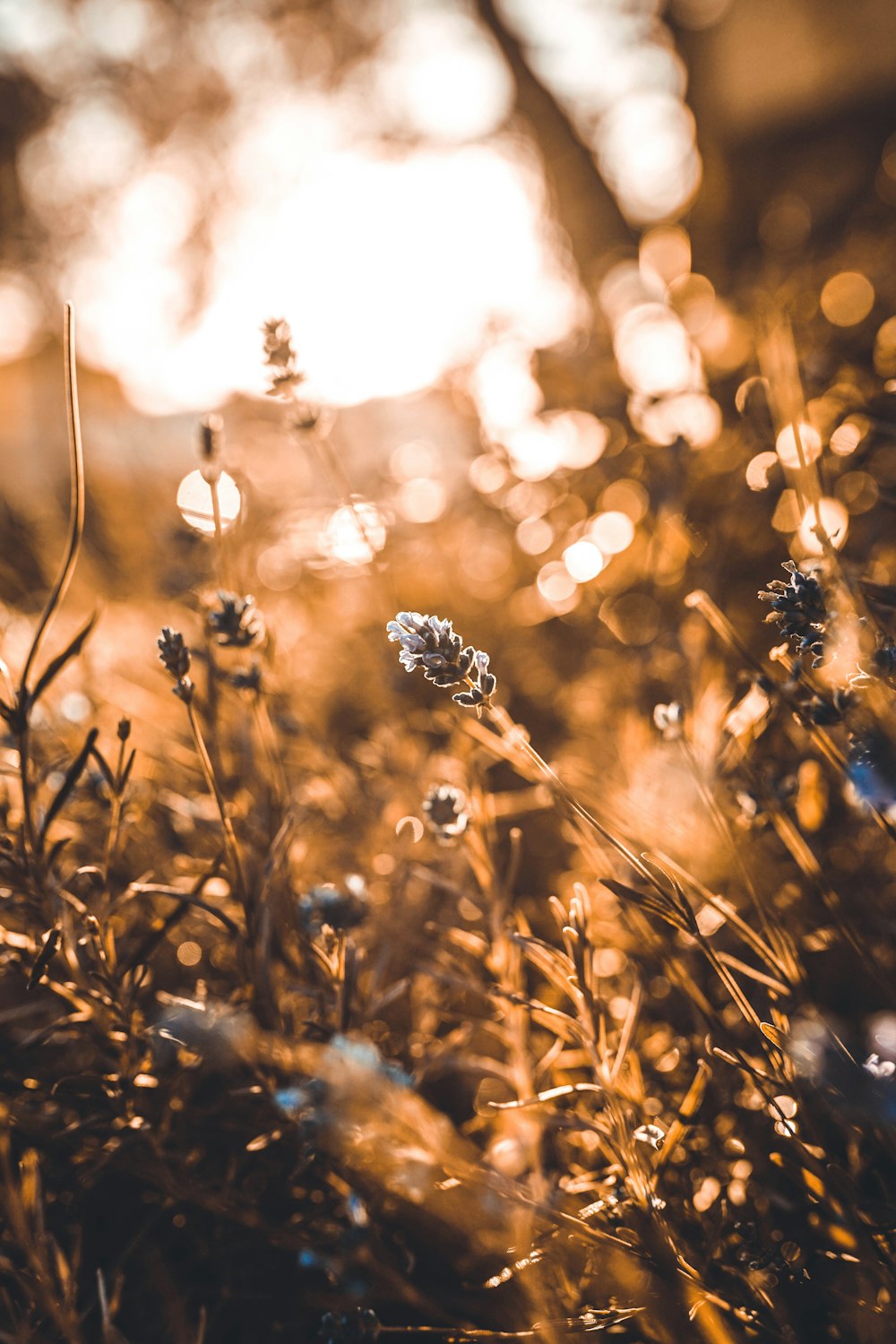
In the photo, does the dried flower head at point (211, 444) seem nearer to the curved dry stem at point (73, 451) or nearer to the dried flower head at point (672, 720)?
the curved dry stem at point (73, 451)

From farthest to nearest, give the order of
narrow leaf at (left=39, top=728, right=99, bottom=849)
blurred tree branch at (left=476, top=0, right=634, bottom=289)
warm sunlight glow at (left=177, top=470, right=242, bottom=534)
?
1. blurred tree branch at (left=476, top=0, right=634, bottom=289)
2. warm sunlight glow at (left=177, top=470, right=242, bottom=534)
3. narrow leaf at (left=39, top=728, right=99, bottom=849)

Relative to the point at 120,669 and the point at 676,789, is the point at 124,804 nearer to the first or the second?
the point at 676,789

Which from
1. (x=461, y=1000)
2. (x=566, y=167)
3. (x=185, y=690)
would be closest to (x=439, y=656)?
(x=185, y=690)

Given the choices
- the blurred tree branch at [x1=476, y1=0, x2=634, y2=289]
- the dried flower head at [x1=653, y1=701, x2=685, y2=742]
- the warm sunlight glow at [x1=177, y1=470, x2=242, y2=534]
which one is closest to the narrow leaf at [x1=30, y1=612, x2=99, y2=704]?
the warm sunlight glow at [x1=177, y1=470, x2=242, y2=534]

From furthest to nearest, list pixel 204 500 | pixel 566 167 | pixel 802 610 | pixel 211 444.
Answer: pixel 566 167
pixel 204 500
pixel 211 444
pixel 802 610

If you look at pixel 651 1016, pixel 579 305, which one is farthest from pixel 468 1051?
pixel 579 305

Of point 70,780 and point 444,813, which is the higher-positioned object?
point 70,780

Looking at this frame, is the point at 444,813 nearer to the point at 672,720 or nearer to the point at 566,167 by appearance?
the point at 672,720

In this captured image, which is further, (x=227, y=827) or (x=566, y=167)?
(x=566, y=167)

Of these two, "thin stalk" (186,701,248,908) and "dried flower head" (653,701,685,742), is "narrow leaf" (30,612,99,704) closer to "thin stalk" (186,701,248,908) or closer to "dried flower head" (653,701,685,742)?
"thin stalk" (186,701,248,908)
